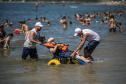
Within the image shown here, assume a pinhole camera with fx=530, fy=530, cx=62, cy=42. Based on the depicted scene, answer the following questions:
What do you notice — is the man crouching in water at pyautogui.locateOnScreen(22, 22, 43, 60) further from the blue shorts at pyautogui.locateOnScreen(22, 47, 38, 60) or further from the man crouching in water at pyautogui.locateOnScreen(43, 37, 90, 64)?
the man crouching in water at pyautogui.locateOnScreen(43, 37, 90, 64)

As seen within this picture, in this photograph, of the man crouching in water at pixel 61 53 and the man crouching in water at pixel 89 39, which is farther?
the man crouching in water at pixel 61 53

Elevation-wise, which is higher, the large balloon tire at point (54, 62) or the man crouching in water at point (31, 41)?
the man crouching in water at point (31, 41)

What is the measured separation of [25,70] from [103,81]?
339 centimetres

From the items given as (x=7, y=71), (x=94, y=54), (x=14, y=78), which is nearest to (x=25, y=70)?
(x=7, y=71)

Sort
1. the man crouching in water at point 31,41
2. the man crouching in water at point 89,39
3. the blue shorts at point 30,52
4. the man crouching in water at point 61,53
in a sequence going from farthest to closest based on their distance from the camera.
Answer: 1. the blue shorts at point 30,52
2. the man crouching in water at point 31,41
3. the man crouching in water at point 61,53
4. the man crouching in water at point 89,39

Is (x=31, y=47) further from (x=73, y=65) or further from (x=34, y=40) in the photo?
(x=73, y=65)

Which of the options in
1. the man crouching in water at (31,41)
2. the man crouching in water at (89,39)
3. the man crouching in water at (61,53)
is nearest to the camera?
the man crouching in water at (89,39)

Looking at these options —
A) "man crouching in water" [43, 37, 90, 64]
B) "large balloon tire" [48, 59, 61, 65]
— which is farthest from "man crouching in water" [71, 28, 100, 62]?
"large balloon tire" [48, 59, 61, 65]

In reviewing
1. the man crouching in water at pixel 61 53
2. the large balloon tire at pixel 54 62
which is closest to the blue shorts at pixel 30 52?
the man crouching in water at pixel 61 53

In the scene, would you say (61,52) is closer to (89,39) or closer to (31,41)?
(89,39)

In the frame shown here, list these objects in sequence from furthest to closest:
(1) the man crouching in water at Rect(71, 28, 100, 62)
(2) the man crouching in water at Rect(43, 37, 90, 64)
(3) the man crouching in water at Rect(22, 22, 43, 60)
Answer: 1. (3) the man crouching in water at Rect(22, 22, 43, 60)
2. (2) the man crouching in water at Rect(43, 37, 90, 64)
3. (1) the man crouching in water at Rect(71, 28, 100, 62)

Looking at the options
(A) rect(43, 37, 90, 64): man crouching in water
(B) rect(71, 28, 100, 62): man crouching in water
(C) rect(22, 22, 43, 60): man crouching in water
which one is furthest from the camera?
(C) rect(22, 22, 43, 60): man crouching in water

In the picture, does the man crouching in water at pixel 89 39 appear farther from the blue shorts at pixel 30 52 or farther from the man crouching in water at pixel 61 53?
the blue shorts at pixel 30 52

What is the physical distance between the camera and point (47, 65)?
713 inches
